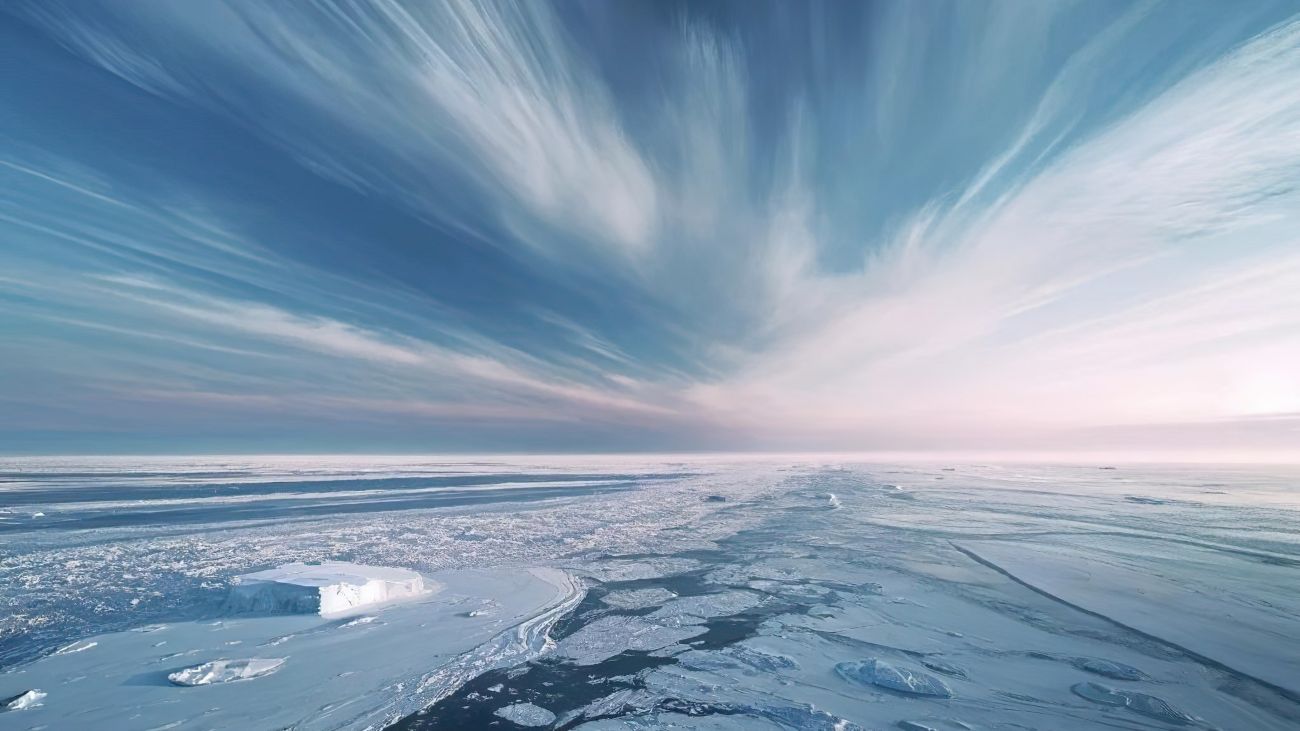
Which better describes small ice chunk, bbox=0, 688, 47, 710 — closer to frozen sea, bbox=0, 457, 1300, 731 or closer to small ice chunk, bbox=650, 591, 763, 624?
frozen sea, bbox=0, 457, 1300, 731

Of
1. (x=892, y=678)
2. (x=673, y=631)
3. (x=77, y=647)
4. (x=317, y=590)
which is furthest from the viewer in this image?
(x=317, y=590)

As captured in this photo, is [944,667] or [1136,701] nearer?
[1136,701]

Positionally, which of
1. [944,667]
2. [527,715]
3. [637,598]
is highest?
[944,667]

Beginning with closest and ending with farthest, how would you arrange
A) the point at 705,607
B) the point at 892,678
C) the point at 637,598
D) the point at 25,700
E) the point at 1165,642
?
the point at 25,700 < the point at 892,678 < the point at 1165,642 < the point at 705,607 < the point at 637,598

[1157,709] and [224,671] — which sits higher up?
[1157,709]

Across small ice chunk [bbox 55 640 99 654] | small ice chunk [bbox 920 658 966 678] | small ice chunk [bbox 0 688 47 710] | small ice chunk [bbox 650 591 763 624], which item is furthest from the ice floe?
small ice chunk [bbox 55 640 99 654]

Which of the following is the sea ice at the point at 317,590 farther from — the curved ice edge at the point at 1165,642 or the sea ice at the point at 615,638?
the curved ice edge at the point at 1165,642

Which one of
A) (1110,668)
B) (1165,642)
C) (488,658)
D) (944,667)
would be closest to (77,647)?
(488,658)

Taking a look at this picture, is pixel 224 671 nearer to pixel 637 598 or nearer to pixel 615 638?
pixel 615 638
